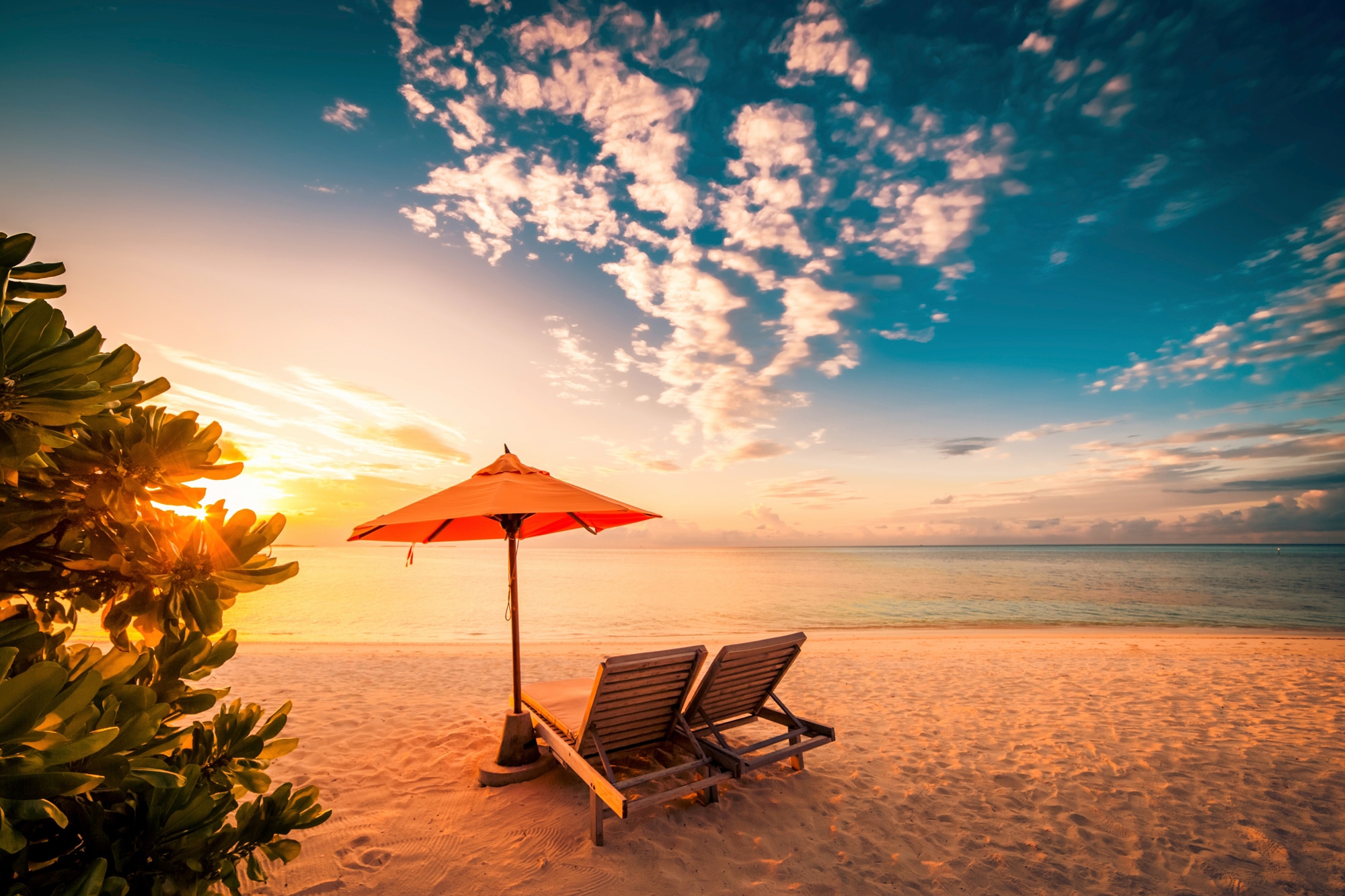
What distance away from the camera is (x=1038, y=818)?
3898 mm

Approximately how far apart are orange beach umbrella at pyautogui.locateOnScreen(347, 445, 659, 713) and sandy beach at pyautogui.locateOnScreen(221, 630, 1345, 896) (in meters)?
1.26

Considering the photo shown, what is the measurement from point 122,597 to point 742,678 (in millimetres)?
3926

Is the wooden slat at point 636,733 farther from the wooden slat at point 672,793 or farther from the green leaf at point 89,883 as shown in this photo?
the green leaf at point 89,883

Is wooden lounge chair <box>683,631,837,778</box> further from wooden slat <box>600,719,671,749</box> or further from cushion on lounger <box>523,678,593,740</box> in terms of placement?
cushion on lounger <box>523,678,593,740</box>

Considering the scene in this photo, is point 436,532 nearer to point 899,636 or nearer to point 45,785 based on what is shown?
point 45,785

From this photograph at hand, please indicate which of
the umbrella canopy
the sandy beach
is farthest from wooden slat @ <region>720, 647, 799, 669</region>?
the umbrella canopy

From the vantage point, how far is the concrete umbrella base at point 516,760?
425 cm

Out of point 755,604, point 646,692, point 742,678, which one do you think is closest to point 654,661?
point 646,692

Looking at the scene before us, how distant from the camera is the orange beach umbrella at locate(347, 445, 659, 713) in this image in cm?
368

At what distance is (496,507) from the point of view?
11.9 ft

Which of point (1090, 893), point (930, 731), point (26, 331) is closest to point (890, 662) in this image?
point (930, 731)

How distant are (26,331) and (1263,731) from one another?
379 inches

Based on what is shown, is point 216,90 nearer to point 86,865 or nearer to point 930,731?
point 86,865

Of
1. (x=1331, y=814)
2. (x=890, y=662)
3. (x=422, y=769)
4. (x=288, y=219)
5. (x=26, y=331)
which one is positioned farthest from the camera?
(x=890, y=662)
